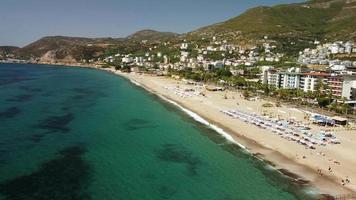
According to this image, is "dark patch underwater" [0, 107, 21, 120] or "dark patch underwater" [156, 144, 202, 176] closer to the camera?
"dark patch underwater" [156, 144, 202, 176]

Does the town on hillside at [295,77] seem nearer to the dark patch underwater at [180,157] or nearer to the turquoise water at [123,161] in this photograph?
the turquoise water at [123,161]

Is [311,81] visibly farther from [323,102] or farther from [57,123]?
[57,123]

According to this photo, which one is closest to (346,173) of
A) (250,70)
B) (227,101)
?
(227,101)

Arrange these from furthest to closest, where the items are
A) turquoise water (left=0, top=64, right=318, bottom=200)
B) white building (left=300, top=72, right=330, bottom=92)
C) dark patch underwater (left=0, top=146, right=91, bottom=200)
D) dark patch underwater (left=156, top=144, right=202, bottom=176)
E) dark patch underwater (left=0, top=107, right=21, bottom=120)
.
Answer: white building (left=300, top=72, right=330, bottom=92), dark patch underwater (left=0, top=107, right=21, bottom=120), dark patch underwater (left=156, top=144, right=202, bottom=176), turquoise water (left=0, top=64, right=318, bottom=200), dark patch underwater (left=0, top=146, right=91, bottom=200)

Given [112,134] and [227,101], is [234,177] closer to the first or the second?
[112,134]

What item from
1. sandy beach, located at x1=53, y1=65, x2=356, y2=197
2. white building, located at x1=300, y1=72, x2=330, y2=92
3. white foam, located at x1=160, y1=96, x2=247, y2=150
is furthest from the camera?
white building, located at x1=300, y1=72, x2=330, y2=92

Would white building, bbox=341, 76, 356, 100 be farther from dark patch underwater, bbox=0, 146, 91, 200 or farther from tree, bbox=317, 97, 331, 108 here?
dark patch underwater, bbox=0, 146, 91, 200

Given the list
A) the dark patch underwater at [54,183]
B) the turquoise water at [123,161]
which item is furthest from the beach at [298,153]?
the dark patch underwater at [54,183]

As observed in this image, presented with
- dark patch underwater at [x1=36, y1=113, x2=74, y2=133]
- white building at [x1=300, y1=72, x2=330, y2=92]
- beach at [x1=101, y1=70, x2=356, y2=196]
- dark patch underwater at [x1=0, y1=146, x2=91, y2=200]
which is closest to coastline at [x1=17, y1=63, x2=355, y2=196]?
beach at [x1=101, y1=70, x2=356, y2=196]
